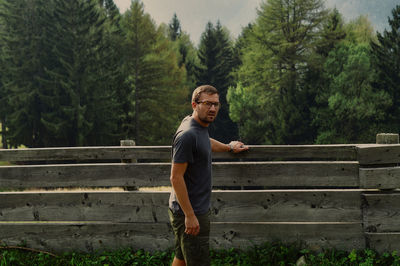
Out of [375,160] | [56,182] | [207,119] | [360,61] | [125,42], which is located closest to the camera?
[207,119]

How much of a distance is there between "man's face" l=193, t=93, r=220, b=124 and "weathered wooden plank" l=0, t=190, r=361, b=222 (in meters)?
1.71

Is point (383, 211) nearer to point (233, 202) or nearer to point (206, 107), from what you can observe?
point (233, 202)

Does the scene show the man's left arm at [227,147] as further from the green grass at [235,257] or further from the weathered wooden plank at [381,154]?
the weathered wooden plank at [381,154]

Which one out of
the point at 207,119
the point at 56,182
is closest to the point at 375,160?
Result: the point at 207,119

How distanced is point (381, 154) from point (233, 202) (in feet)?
6.19

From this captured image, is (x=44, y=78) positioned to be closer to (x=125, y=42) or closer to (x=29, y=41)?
(x=29, y=41)

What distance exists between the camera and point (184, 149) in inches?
126

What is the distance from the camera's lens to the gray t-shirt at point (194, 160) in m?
3.21

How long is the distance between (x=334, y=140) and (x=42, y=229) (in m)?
32.5

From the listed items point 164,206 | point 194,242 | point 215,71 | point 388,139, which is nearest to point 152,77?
point 215,71

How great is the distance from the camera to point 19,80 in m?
35.3

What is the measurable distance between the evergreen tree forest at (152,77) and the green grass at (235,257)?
2877cm

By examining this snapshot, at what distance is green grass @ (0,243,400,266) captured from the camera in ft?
14.9

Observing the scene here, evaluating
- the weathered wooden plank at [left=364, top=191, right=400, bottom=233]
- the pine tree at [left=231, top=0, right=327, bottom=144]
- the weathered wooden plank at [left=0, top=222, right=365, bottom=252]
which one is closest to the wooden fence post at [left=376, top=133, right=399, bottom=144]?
the weathered wooden plank at [left=364, top=191, right=400, bottom=233]
